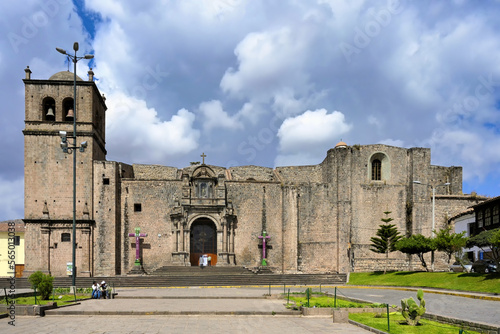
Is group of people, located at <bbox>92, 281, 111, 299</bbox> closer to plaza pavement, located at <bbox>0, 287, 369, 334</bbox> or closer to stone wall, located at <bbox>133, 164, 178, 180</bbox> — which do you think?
plaza pavement, located at <bbox>0, 287, 369, 334</bbox>

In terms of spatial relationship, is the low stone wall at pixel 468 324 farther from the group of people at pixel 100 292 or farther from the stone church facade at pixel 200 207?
the stone church facade at pixel 200 207

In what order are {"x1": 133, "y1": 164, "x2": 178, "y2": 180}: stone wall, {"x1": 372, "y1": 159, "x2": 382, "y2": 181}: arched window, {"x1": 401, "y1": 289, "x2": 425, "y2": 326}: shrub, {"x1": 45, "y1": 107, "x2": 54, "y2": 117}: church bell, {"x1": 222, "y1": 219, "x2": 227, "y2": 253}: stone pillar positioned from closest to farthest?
{"x1": 401, "y1": 289, "x2": 425, "y2": 326}: shrub, {"x1": 45, "y1": 107, "x2": 54, "y2": 117}: church bell, {"x1": 222, "y1": 219, "x2": 227, "y2": 253}: stone pillar, {"x1": 372, "y1": 159, "x2": 382, "y2": 181}: arched window, {"x1": 133, "y1": 164, "x2": 178, "y2": 180}: stone wall

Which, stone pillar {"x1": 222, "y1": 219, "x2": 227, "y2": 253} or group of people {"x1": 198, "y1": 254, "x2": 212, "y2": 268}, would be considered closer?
group of people {"x1": 198, "y1": 254, "x2": 212, "y2": 268}

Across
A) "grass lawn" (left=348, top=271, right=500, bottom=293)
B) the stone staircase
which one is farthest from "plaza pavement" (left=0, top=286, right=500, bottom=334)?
the stone staircase

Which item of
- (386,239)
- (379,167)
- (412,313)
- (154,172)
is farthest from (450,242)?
(154,172)

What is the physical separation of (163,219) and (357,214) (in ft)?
55.9

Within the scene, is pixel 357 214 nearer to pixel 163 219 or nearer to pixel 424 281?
pixel 424 281

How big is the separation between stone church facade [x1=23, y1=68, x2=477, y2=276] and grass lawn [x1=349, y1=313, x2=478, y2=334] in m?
25.7

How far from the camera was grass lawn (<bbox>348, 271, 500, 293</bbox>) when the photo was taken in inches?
914

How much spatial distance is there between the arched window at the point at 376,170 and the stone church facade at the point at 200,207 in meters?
A: 0.09

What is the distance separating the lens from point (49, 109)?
129 feet

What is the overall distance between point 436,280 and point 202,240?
800 inches

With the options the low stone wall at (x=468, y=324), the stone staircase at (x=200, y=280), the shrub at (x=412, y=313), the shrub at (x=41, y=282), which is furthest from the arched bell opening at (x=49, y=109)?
the shrub at (x=412, y=313)

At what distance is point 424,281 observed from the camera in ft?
A: 95.6
